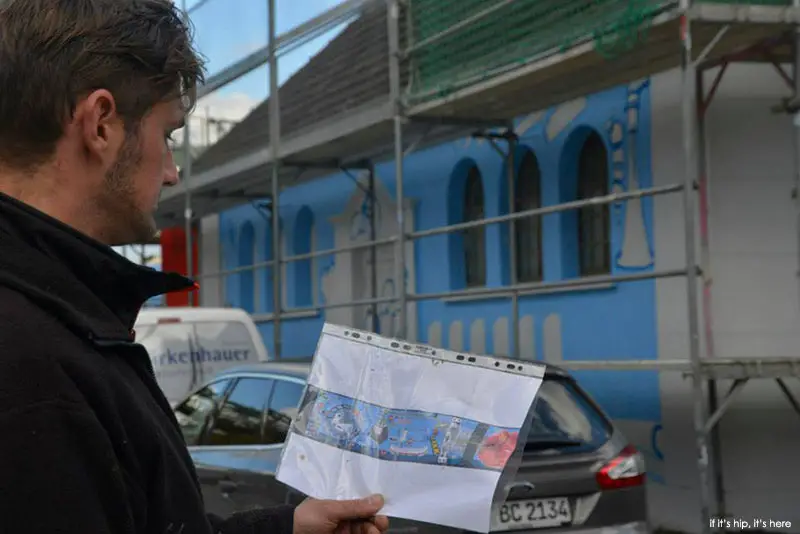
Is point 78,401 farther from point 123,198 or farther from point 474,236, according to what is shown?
point 474,236

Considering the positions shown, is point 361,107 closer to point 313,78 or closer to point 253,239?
point 313,78

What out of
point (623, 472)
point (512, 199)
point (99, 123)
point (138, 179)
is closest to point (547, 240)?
point (512, 199)

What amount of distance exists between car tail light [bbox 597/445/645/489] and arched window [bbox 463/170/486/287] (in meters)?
6.23

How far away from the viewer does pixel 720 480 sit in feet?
26.7

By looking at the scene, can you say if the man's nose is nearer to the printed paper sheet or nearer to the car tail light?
the printed paper sheet

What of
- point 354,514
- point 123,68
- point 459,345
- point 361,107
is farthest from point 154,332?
point 123,68

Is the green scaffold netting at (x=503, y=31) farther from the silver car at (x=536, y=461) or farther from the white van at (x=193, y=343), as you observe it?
the white van at (x=193, y=343)

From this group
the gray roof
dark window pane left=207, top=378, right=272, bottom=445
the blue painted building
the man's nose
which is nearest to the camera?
the man's nose

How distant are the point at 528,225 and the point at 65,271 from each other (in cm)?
977

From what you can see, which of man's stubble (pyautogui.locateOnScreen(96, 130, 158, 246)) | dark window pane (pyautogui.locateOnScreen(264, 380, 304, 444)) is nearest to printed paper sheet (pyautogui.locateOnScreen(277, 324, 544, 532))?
man's stubble (pyautogui.locateOnScreen(96, 130, 158, 246))

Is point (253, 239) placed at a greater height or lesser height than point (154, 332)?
greater

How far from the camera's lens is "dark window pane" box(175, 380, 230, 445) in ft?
22.8

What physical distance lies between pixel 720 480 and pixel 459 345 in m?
4.13

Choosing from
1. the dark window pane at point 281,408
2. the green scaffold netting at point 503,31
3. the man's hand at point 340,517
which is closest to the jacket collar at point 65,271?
the man's hand at point 340,517
